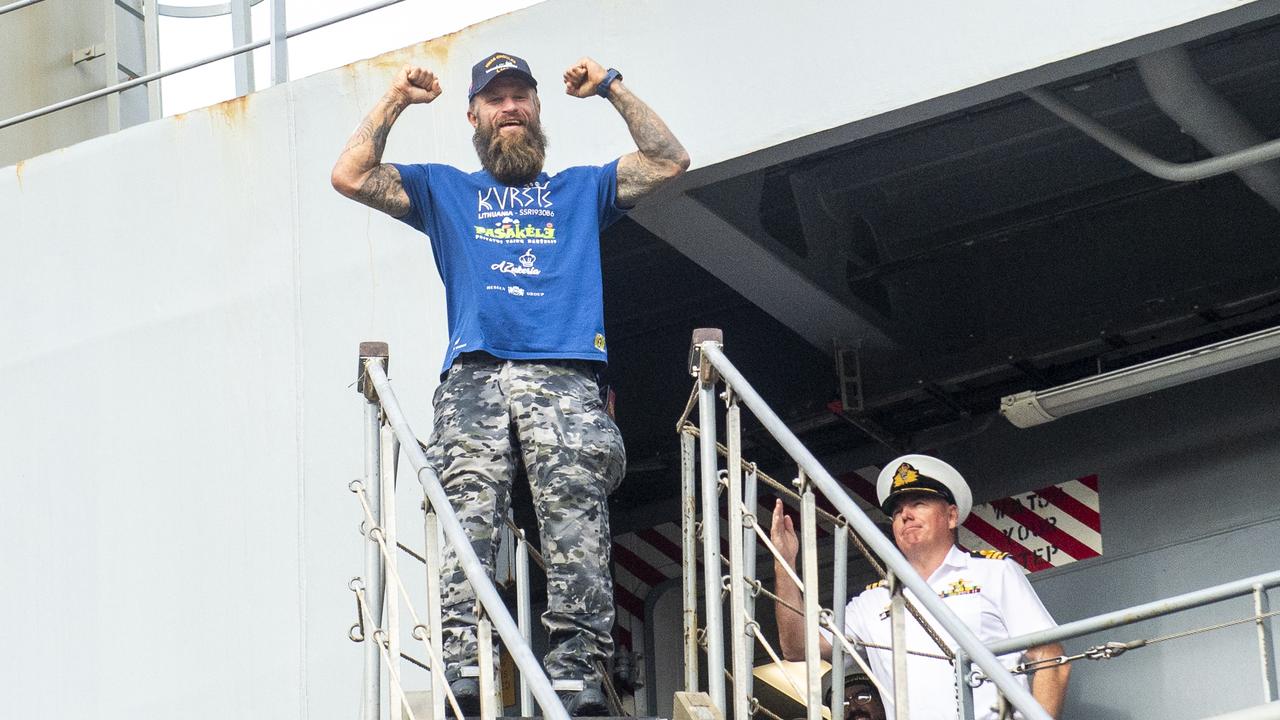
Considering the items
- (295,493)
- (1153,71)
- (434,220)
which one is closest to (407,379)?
(295,493)

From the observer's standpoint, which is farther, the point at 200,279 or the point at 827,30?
the point at 200,279

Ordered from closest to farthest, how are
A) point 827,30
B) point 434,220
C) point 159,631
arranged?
point 434,220 < point 827,30 < point 159,631

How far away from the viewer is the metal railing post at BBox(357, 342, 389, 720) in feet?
14.3

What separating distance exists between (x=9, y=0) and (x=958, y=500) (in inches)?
225

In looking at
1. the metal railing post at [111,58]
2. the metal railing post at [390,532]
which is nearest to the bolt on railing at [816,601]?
the metal railing post at [390,532]

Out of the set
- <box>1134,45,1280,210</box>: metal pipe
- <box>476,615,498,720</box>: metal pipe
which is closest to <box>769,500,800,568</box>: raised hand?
<box>476,615,498,720</box>: metal pipe

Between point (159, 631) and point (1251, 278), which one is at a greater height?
point (1251, 278)

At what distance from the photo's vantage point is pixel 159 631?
5.90 meters

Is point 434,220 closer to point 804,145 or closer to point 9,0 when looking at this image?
point 804,145

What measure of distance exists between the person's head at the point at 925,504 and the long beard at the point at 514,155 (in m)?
1.50

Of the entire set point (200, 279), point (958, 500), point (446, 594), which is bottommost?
point (446, 594)

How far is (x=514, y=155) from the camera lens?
5.07m

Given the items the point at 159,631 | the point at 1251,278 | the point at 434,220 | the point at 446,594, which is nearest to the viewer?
the point at 446,594

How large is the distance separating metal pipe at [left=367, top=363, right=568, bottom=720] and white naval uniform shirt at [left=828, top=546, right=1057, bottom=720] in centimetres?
152
